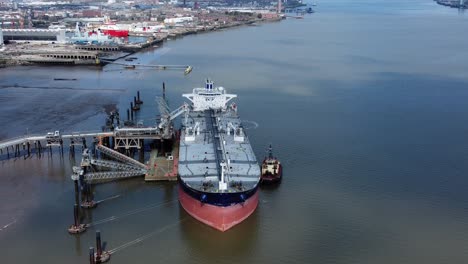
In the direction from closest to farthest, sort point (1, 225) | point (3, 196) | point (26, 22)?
point (1, 225) → point (3, 196) → point (26, 22)

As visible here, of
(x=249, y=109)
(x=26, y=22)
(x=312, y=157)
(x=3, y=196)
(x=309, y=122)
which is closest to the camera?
(x=3, y=196)

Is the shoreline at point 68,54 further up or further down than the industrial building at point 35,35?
further down

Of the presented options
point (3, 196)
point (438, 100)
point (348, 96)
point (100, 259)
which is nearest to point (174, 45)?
Answer: point (348, 96)

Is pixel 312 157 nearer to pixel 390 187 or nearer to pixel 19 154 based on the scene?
pixel 390 187

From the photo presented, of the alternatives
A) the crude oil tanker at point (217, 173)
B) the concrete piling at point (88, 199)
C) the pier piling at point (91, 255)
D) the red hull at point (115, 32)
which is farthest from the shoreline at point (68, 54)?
the pier piling at point (91, 255)

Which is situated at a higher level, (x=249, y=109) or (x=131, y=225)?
(x=249, y=109)

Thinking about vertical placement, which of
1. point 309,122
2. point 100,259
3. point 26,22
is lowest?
point 100,259

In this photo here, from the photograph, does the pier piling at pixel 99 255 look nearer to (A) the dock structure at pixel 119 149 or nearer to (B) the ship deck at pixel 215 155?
(B) the ship deck at pixel 215 155
